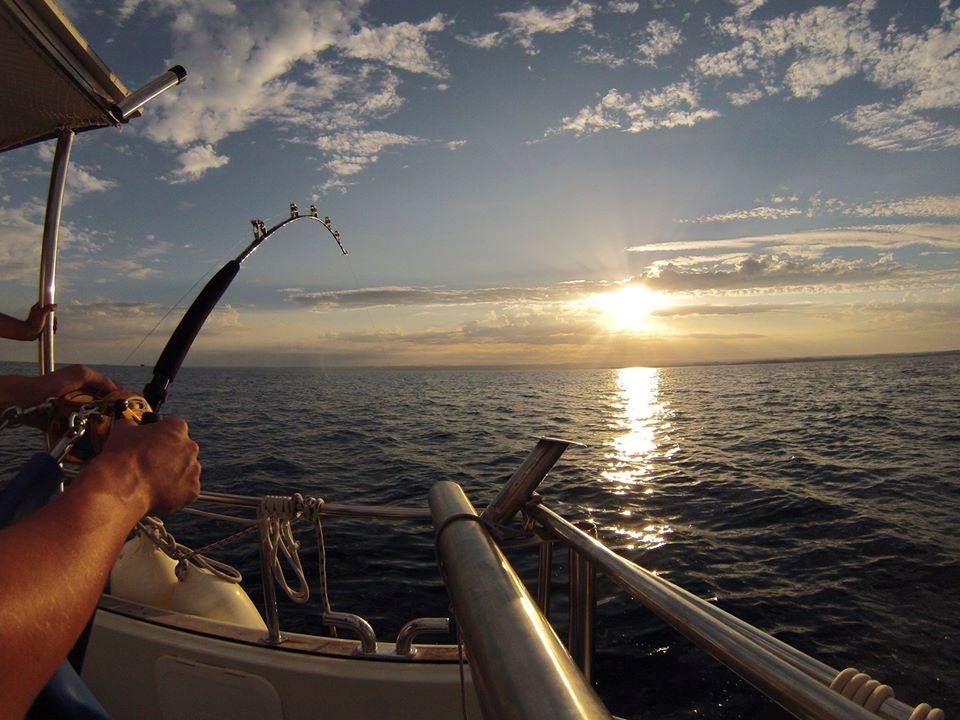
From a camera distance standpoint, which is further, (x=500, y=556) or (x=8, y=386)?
(x=8, y=386)

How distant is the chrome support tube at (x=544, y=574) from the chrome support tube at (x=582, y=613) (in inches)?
8.3

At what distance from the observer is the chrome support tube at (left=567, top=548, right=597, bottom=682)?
1726 millimetres

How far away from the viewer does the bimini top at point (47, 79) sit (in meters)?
2.69

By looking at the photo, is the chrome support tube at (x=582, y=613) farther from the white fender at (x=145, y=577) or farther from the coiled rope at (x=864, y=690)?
the white fender at (x=145, y=577)

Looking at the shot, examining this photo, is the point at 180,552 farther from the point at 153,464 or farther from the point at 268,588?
the point at 153,464

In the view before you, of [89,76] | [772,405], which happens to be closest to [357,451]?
[89,76]

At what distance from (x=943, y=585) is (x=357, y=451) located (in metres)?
15.3

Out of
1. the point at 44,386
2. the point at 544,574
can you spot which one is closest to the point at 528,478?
the point at 544,574

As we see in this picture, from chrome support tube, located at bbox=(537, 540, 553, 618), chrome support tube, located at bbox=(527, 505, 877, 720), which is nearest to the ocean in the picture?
chrome support tube, located at bbox=(537, 540, 553, 618)

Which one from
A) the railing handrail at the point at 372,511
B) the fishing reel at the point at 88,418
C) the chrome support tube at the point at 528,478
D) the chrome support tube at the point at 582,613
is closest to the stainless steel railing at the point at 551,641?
the chrome support tube at the point at 528,478

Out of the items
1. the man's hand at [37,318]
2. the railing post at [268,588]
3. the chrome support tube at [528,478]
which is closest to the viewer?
the chrome support tube at [528,478]

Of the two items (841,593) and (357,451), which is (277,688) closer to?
(841,593)

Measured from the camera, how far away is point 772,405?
35.0 metres

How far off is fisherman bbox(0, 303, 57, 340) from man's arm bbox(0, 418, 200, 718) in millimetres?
3002
